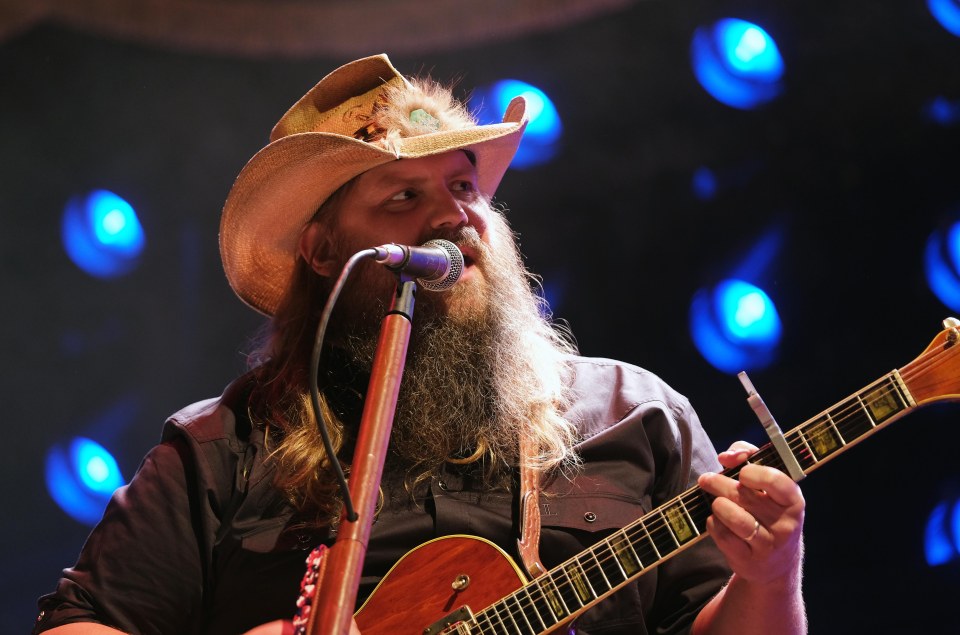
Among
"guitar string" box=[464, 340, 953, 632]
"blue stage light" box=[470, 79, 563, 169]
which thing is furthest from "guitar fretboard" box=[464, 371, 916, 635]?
"blue stage light" box=[470, 79, 563, 169]

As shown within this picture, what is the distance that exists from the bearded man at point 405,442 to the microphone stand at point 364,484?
654mm

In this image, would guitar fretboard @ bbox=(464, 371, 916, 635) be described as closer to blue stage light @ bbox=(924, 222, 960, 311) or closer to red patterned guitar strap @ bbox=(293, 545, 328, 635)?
red patterned guitar strap @ bbox=(293, 545, 328, 635)

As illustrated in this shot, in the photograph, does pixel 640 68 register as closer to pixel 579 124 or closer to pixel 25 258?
pixel 579 124

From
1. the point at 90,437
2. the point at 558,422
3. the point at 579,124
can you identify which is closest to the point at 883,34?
the point at 579,124

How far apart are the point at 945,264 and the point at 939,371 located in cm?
167

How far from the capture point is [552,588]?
198 centimetres

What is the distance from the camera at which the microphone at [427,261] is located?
159 cm

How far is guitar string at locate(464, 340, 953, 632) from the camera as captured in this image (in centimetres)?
183

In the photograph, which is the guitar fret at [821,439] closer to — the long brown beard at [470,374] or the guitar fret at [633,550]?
the guitar fret at [633,550]

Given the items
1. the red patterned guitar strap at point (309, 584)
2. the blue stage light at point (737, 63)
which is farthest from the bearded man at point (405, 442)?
the blue stage light at point (737, 63)

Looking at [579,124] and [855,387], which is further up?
[579,124]

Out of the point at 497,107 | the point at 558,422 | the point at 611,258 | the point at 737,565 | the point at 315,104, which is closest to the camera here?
the point at 737,565

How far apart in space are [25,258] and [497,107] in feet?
7.34

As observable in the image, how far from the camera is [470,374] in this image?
98.7 inches
